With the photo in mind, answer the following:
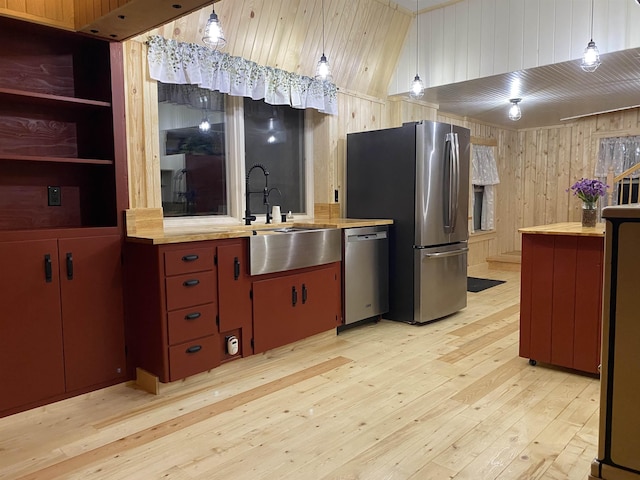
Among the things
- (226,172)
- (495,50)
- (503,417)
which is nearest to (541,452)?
(503,417)

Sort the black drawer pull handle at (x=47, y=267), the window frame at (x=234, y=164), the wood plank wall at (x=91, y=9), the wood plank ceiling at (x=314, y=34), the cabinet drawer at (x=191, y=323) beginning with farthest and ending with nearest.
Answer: the window frame at (x=234, y=164) → the wood plank ceiling at (x=314, y=34) → the cabinet drawer at (x=191, y=323) → the black drawer pull handle at (x=47, y=267) → the wood plank wall at (x=91, y=9)

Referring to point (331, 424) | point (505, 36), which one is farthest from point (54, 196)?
point (505, 36)

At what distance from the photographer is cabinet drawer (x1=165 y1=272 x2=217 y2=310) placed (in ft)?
8.99

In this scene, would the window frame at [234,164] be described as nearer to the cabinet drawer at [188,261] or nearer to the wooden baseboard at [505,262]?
the cabinet drawer at [188,261]

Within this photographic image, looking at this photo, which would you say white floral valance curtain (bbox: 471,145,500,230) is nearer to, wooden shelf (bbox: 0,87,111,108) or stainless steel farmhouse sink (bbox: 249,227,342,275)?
stainless steel farmhouse sink (bbox: 249,227,342,275)

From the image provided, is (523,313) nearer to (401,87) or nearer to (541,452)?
(541,452)

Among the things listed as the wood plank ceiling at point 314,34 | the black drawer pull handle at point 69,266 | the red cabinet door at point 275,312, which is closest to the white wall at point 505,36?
the wood plank ceiling at point 314,34

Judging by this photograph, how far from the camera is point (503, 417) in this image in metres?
2.45

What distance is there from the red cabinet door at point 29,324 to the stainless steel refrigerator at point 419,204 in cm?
274

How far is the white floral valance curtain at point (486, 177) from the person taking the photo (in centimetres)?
689

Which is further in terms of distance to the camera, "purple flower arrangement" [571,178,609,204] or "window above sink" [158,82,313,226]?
"window above sink" [158,82,313,226]

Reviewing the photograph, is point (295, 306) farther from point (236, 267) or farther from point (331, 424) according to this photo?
point (331, 424)

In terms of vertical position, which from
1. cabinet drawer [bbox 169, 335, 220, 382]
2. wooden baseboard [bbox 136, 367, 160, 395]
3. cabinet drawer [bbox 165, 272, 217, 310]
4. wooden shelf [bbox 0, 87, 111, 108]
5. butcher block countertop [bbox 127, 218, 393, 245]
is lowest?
wooden baseboard [bbox 136, 367, 160, 395]

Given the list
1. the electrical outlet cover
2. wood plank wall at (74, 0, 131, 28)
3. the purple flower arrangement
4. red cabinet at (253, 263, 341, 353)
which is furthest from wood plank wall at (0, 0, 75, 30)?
the purple flower arrangement
